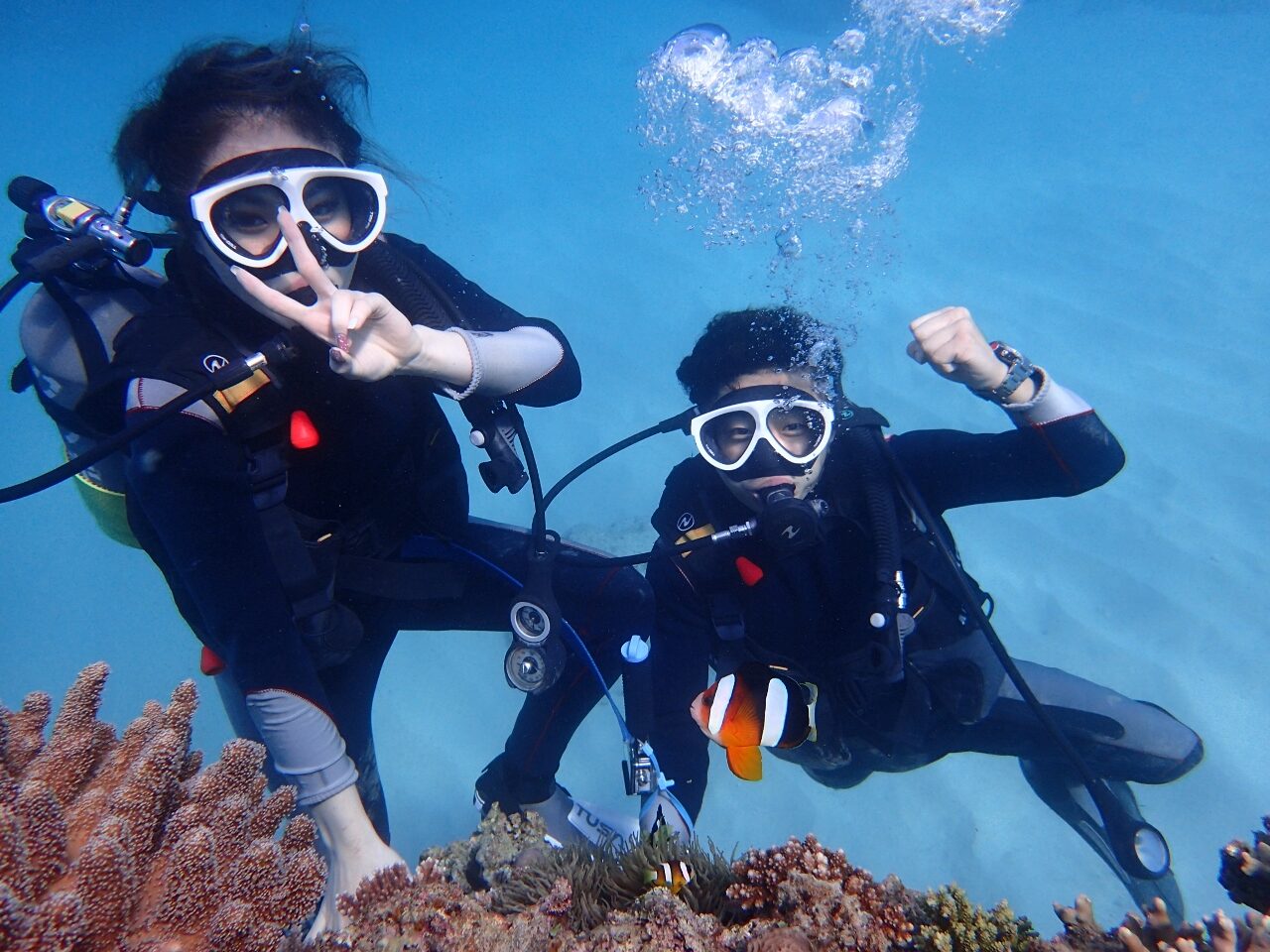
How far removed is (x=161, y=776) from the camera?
6.29ft

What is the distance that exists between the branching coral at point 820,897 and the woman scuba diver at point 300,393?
1222mm

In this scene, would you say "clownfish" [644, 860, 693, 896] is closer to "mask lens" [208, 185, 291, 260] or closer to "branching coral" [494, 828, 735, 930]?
"branching coral" [494, 828, 735, 930]

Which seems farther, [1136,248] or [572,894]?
[1136,248]

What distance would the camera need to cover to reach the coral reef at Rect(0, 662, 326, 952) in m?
1.59

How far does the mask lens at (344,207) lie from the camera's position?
2576mm

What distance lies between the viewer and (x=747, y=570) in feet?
12.2

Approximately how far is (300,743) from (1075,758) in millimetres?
3615

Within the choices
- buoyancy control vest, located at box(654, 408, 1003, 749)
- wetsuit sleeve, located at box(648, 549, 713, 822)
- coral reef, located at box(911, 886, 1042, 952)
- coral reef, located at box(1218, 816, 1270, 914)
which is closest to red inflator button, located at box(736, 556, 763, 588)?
buoyancy control vest, located at box(654, 408, 1003, 749)

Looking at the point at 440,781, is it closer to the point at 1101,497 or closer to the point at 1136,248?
the point at 1101,497

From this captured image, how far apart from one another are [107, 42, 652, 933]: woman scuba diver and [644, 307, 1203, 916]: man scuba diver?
109 cm

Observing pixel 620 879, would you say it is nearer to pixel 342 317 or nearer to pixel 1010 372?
pixel 342 317

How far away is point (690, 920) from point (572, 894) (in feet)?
1.83

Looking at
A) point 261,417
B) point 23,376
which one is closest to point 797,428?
point 261,417

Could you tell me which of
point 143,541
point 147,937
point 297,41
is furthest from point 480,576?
point 297,41
